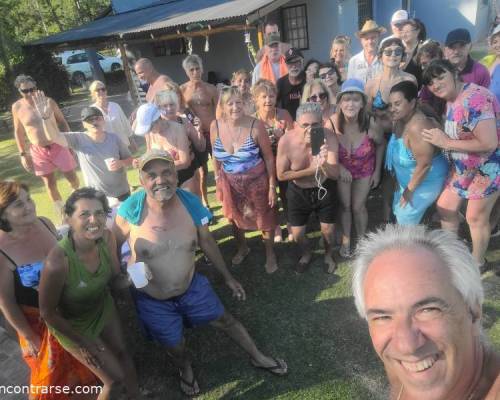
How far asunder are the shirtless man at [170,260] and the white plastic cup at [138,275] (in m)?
0.10

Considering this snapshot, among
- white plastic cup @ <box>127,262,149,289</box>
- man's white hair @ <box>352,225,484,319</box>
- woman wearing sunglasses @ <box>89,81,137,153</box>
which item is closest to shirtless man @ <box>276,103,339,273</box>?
white plastic cup @ <box>127,262,149,289</box>

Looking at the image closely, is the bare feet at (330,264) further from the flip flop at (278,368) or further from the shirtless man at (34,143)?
the shirtless man at (34,143)

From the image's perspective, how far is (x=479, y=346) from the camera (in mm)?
1271

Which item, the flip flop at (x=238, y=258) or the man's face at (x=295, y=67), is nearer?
the flip flop at (x=238, y=258)

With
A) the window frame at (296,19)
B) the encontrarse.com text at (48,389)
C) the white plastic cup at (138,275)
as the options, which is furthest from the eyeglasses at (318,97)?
the window frame at (296,19)

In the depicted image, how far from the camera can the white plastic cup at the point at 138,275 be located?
232 cm

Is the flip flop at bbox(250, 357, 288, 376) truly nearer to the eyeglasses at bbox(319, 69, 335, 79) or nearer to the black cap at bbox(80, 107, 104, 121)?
the black cap at bbox(80, 107, 104, 121)

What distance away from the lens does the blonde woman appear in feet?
11.4

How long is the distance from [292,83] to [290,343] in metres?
3.06

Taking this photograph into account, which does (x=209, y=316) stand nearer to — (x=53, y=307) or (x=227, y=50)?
(x=53, y=307)

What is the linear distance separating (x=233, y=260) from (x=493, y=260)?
2538mm

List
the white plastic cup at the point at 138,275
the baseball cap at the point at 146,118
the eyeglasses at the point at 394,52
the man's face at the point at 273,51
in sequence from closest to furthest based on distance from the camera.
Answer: the white plastic cup at the point at 138,275 < the baseball cap at the point at 146,118 < the eyeglasses at the point at 394,52 < the man's face at the point at 273,51

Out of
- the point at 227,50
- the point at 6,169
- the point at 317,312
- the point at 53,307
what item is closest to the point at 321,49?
the point at 227,50

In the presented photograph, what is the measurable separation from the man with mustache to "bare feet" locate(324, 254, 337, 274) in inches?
71.9
